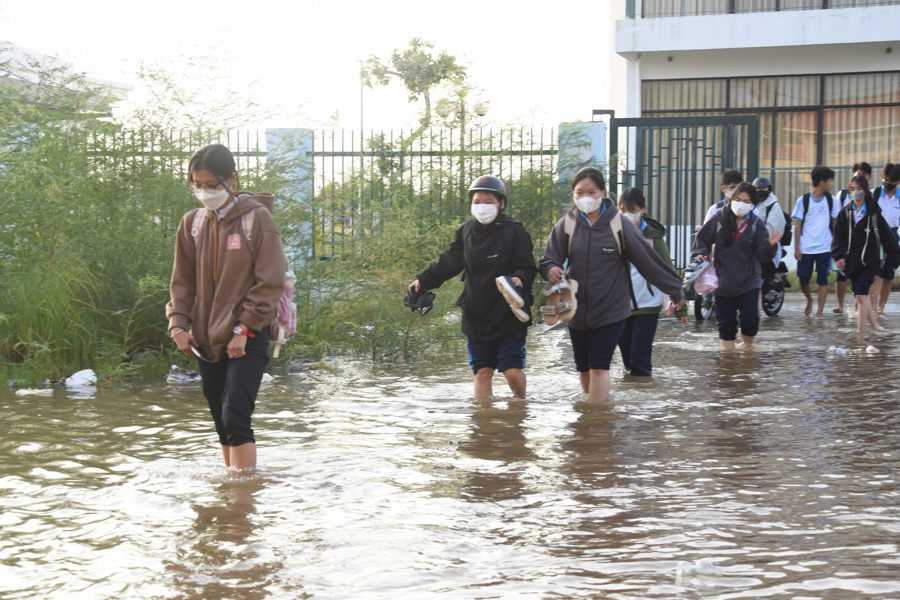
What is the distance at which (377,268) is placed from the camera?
429 inches

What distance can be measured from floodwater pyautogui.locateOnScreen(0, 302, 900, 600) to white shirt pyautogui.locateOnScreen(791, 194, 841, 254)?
6.00m

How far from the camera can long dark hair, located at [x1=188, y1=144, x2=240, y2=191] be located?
17.3 ft

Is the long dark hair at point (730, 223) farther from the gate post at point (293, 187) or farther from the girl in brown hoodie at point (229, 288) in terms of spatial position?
the girl in brown hoodie at point (229, 288)

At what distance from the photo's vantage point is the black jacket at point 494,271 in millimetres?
7410

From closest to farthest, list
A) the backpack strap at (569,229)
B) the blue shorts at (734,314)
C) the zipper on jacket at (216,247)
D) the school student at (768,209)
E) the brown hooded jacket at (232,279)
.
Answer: the brown hooded jacket at (232,279) < the zipper on jacket at (216,247) < the backpack strap at (569,229) < the blue shorts at (734,314) < the school student at (768,209)

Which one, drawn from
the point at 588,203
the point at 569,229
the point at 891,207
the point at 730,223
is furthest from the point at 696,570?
the point at 891,207

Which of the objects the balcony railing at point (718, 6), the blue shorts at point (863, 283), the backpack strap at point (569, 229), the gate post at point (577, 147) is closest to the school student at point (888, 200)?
the blue shorts at point (863, 283)

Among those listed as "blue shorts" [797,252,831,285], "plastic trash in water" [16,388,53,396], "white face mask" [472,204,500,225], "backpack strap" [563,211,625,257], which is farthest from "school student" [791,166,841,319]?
"plastic trash in water" [16,388,53,396]

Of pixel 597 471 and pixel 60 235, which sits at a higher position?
pixel 60 235

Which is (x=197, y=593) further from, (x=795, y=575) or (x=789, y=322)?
(x=789, y=322)

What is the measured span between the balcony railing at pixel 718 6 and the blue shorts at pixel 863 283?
12.9m

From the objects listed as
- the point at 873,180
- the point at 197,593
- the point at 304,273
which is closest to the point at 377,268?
the point at 304,273

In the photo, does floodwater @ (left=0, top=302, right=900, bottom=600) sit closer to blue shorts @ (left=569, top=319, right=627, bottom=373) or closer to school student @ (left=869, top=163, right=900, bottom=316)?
blue shorts @ (left=569, top=319, right=627, bottom=373)

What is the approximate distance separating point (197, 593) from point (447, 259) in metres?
4.19
